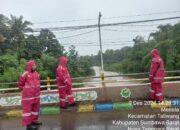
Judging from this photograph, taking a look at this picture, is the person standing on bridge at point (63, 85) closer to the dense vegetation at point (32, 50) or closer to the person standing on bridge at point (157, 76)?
the person standing on bridge at point (157, 76)

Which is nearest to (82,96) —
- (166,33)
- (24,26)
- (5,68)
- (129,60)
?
(5,68)

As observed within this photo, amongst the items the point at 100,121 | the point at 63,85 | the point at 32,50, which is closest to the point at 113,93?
the point at 63,85

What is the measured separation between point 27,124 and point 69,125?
120 cm

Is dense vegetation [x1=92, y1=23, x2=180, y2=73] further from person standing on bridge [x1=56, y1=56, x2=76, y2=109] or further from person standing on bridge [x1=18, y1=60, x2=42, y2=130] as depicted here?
person standing on bridge [x1=18, y1=60, x2=42, y2=130]

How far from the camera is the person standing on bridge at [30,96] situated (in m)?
9.49

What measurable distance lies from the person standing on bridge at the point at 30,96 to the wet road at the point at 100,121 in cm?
53

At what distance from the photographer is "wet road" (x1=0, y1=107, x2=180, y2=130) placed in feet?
30.0

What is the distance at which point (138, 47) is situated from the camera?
5156 cm

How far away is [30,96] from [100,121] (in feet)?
6.97

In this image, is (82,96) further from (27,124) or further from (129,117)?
(27,124)

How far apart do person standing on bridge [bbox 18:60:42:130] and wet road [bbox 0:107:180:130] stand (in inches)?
20.8

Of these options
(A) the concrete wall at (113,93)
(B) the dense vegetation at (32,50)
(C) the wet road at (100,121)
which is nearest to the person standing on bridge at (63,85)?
(C) the wet road at (100,121)

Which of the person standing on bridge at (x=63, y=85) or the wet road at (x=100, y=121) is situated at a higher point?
Result: the person standing on bridge at (x=63, y=85)

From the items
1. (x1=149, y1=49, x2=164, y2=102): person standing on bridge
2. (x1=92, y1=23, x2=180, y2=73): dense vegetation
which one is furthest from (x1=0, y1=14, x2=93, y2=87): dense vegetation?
(x1=149, y1=49, x2=164, y2=102): person standing on bridge
